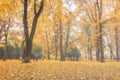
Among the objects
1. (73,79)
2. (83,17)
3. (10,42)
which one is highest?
(83,17)

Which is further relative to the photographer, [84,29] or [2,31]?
[84,29]

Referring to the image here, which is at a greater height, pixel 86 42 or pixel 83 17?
pixel 83 17

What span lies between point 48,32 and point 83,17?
12.8m

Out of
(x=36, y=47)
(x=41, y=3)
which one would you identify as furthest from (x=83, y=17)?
(x=41, y=3)

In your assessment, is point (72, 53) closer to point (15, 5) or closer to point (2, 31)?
point (2, 31)

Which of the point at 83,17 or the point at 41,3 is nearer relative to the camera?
the point at 41,3

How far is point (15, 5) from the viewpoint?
2289 cm

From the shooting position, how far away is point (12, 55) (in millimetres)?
54875

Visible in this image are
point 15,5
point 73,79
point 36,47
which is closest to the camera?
point 73,79

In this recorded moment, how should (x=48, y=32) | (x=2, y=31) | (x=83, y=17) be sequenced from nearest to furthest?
(x=2, y=31) → (x=83, y=17) → (x=48, y=32)

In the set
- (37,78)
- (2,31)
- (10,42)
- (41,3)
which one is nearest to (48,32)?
(10,42)

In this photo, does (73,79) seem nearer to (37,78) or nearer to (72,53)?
(37,78)

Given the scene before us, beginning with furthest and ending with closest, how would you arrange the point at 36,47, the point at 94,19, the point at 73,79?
the point at 36,47
the point at 94,19
the point at 73,79

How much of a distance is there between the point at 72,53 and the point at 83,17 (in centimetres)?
1409
